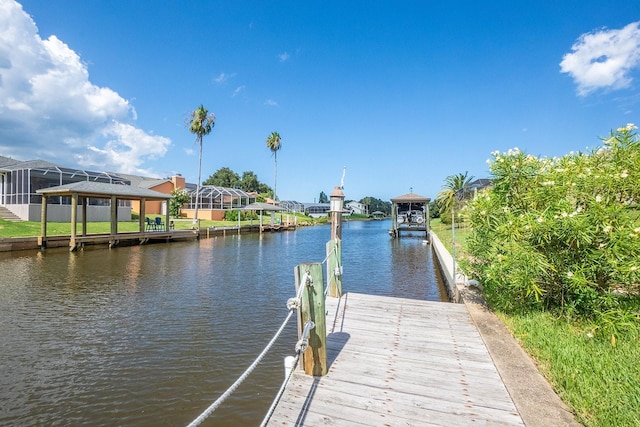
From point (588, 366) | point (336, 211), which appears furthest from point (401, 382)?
point (336, 211)

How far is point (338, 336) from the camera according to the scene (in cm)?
489

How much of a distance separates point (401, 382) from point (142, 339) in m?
5.07

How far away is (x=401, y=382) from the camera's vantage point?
354cm

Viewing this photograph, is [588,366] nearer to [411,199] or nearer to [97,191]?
[97,191]

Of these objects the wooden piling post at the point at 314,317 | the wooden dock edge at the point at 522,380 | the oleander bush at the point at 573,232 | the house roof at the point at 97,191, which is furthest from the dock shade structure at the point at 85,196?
the oleander bush at the point at 573,232

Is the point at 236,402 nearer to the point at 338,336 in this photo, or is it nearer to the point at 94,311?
the point at 338,336

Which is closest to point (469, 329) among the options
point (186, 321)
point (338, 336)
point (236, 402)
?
point (338, 336)

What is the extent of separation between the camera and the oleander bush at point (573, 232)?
4501 mm

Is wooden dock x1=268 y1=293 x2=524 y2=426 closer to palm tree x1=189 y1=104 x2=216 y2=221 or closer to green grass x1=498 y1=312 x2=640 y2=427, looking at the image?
green grass x1=498 y1=312 x2=640 y2=427

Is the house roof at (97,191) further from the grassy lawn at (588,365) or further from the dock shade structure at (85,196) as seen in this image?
the grassy lawn at (588,365)

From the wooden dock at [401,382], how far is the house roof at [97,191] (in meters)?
19.4

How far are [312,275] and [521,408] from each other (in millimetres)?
2280

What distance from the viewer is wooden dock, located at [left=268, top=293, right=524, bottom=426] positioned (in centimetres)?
295

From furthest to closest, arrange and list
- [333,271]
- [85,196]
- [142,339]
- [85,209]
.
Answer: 1. [85,196]
2. [85,209]
3. [333,271]
4. [142,339]
